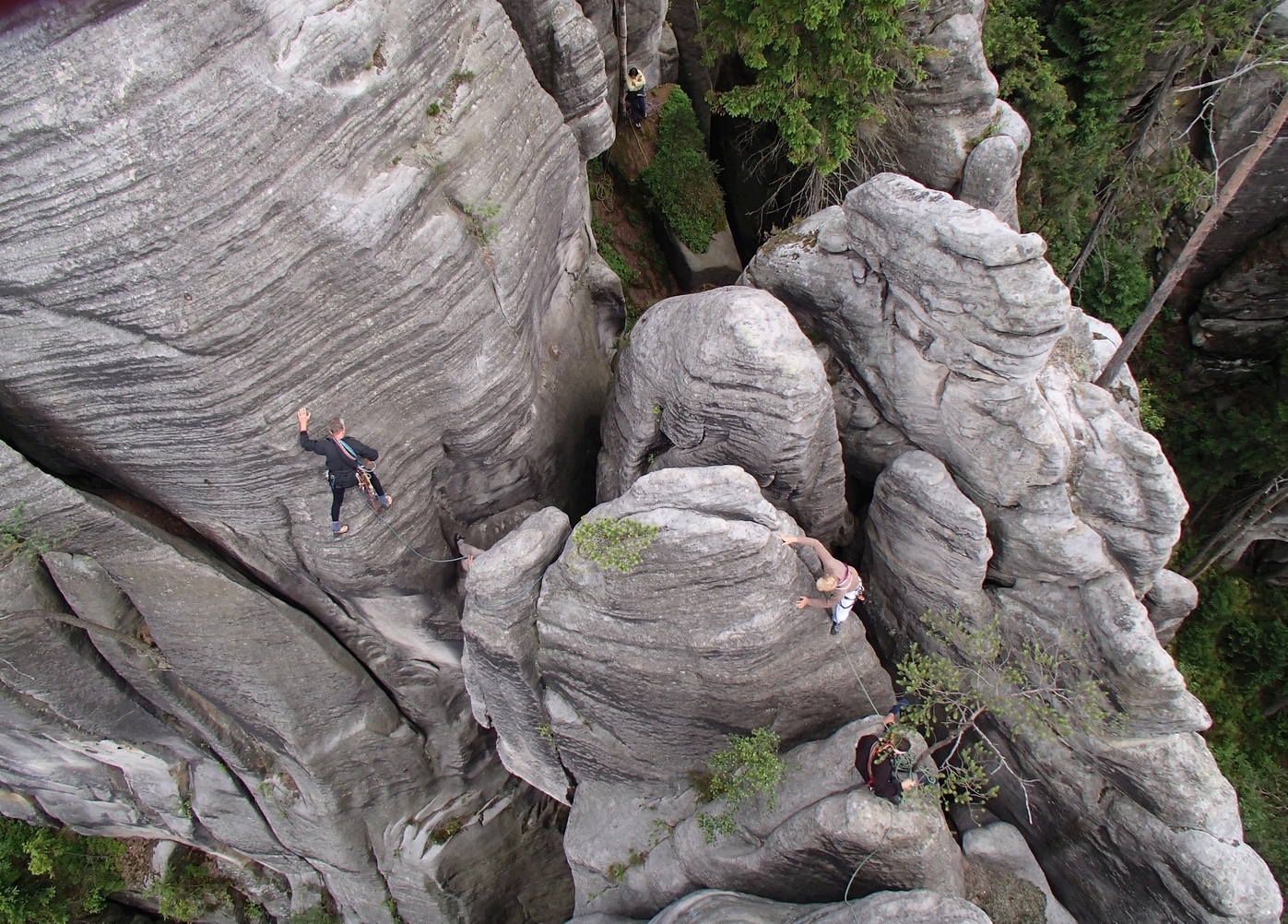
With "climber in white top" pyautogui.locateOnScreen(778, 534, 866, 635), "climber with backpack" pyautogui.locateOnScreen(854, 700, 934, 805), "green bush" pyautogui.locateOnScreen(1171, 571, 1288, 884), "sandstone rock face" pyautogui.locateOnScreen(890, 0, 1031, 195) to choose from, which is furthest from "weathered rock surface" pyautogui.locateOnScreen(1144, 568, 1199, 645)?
"green bush" pyautogui.locateOnScreen(1171, 571, 1288, 884)

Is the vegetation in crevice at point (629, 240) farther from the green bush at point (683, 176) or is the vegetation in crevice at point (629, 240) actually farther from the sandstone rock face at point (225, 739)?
the sandstone rock face at point (225, 739)

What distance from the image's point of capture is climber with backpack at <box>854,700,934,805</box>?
9375 millimetres

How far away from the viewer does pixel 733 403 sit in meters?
10.8

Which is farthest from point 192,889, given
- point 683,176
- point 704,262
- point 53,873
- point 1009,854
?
point 683,176

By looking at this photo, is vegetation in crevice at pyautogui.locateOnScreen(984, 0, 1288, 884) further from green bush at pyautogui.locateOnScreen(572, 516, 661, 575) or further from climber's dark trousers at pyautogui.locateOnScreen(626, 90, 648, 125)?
green bush at pyautogui.locateOnScreen(572, 516, 661, 575)

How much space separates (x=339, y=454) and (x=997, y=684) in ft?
34.7

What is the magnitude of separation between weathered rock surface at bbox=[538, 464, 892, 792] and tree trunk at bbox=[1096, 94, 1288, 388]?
7.92 m

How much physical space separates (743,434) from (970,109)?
9503 millimetres

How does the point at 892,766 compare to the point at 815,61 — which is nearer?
the point at 892,766

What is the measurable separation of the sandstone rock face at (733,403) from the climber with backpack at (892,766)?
3.71 meters

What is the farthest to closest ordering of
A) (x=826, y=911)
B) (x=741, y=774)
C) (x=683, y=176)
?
(x=683, y=176) → (x=741, y=774) → (x=826, y=911)

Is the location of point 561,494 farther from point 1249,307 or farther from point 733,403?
point 1249,307

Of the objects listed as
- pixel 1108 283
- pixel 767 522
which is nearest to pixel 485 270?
pixel 767 522

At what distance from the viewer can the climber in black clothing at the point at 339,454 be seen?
9703 mm
